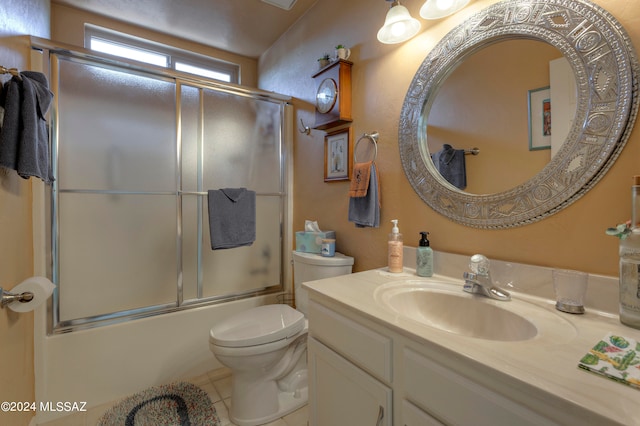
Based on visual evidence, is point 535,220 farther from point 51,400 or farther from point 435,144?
point 51,400

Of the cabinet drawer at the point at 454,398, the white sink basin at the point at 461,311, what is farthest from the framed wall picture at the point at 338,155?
the cabinet drawer at the point at 454,398

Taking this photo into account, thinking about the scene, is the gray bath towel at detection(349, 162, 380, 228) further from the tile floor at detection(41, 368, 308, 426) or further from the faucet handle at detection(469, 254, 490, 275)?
the tile floor at detection(41, 368, 308, 426)

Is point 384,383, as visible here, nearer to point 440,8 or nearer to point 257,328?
point 257,328

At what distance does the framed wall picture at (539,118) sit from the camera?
912 mm

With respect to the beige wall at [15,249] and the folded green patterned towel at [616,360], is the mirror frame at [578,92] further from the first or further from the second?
the beige wall at [15,249]

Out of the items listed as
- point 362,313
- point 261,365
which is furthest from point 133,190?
point 362,313

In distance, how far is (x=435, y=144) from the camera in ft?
4.06

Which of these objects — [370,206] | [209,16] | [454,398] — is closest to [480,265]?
[454,398]

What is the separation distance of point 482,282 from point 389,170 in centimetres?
68

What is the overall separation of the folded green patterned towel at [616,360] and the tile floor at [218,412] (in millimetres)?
1358

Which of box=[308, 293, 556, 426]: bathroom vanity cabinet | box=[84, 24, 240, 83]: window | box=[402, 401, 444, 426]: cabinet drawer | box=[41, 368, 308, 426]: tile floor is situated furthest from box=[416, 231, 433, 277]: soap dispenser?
box=[84, 24, 240, 83]: window

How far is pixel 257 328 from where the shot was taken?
1480mm

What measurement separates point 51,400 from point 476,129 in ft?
8.03

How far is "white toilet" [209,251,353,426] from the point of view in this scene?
1.38m
